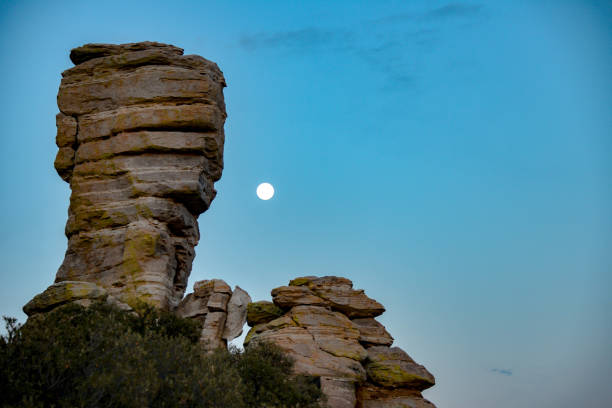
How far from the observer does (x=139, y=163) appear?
1286 inches

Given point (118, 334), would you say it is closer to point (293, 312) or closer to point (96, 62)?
point (293, 312)

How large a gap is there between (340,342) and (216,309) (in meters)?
7.21

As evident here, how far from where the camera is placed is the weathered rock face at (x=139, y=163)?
30469mm

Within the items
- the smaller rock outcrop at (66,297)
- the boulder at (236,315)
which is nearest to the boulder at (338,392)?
the boulder at (236,315)

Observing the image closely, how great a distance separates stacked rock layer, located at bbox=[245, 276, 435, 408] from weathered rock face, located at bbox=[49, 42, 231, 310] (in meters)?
3.97

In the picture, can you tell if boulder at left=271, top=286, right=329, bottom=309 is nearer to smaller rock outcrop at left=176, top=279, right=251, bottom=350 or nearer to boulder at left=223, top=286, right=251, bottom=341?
boulder at left=223, top=286, right=251, bottom=341

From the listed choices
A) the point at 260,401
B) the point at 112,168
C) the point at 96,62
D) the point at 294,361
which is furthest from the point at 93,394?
the point at 96,62

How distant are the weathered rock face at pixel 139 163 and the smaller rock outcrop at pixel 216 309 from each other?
12.3 inches

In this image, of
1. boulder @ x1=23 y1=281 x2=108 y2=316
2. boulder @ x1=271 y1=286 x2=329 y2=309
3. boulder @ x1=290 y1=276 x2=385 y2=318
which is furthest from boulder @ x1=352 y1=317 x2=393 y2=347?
boulder @ x1=23 y1=281 x2=108 y2=316

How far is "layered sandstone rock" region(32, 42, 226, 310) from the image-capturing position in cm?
3048

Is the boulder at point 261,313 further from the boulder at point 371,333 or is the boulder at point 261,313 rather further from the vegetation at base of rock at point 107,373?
the vegetation at base of rock at point 107,373

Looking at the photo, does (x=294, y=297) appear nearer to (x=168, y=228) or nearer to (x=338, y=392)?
(x=338, y=392)

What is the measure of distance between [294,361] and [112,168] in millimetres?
16045

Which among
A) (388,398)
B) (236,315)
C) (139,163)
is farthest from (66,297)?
(388,398)
